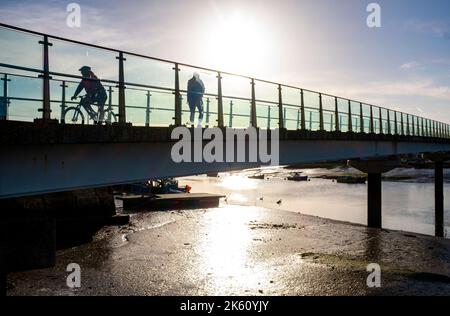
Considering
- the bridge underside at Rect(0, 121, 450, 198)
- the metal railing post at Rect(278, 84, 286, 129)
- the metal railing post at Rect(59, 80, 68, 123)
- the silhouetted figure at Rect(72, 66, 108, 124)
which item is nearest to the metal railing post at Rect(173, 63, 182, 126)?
the bridge underside at Rect(0, 121, 450, 198)

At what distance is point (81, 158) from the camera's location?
9359mm

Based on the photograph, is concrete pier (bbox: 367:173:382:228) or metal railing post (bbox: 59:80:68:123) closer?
metal railing post (bbox: 59:80:68:123)

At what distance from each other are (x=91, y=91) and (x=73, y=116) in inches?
27.9

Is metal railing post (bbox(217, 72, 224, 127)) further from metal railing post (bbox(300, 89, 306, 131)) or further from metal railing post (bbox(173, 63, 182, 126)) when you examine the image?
metal railing post (bbox(300, 89, 306, 131))

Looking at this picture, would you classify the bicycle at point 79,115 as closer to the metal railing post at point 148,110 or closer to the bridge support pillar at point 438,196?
the metal railing post at point 148,110

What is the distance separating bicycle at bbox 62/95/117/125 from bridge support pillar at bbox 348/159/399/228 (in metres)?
23.7

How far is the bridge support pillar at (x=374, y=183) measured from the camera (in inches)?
1237

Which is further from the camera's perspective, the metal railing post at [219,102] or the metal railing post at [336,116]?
the metal railing post at [336,116]

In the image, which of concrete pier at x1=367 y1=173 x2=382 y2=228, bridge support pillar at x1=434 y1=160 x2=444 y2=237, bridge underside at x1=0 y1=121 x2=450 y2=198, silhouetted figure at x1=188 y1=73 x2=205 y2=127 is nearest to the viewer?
bridge underside at x1=0 y1=121 x2=450 y2=198

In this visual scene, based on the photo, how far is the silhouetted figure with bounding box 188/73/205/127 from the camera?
13.6 m

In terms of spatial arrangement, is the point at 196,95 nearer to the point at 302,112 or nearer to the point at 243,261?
the point at 302,112

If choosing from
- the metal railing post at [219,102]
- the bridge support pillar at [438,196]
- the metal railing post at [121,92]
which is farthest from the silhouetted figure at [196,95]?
the bridge support pillar at [438,196]

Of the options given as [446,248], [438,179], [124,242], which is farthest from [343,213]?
[124,242]

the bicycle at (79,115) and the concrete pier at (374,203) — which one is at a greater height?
the bicycle at (79,115)
